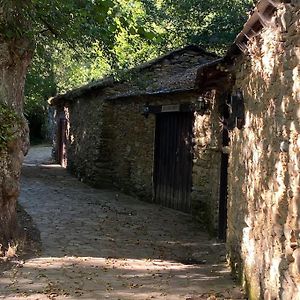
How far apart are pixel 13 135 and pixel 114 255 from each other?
220 cm

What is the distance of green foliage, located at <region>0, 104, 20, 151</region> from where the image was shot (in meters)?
6.42

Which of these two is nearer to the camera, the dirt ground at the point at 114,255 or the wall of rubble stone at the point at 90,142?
the dirt ground at the point at 114,255

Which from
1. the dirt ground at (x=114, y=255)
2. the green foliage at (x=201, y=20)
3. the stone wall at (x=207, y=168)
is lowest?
the dirt ground at (x=114, y=255)

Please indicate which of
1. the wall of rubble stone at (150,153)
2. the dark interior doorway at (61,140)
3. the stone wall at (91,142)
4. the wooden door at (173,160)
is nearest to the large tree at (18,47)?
the wall of rubble stone at (150,153)

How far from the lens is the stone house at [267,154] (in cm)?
345

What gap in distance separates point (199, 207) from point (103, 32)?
394 centimetres

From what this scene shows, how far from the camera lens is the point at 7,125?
6461 millimetres

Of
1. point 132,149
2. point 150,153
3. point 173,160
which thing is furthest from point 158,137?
point 132,149

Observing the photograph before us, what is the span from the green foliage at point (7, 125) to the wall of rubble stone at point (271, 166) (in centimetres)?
299

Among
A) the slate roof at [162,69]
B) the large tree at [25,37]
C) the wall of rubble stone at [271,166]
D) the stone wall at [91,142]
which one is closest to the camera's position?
the wall of rubble stone at [271,166]

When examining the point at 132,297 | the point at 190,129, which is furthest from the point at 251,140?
the point at 190,129

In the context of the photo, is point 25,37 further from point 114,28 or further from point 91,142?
point 91,142

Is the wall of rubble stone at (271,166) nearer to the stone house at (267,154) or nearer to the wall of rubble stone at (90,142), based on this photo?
the stone house at (267,154)

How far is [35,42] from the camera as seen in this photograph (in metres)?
6.94
